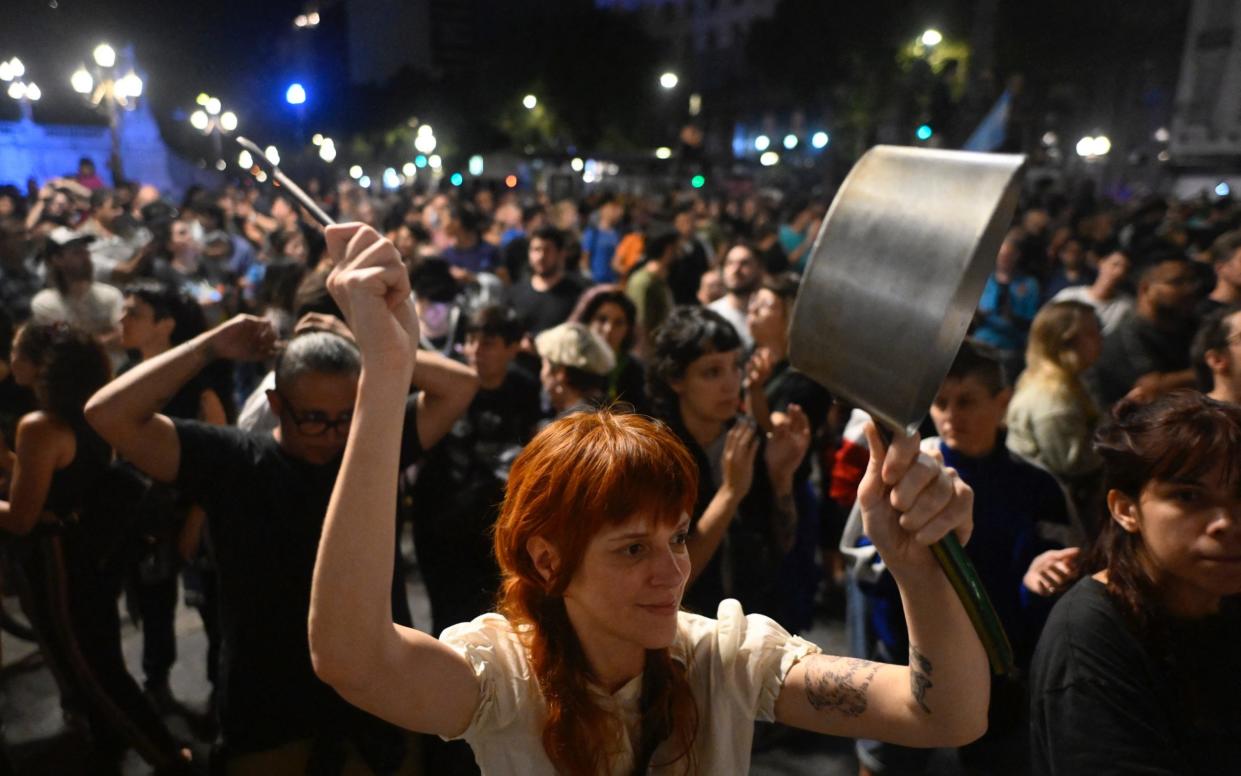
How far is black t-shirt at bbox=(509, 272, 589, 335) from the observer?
685 cm

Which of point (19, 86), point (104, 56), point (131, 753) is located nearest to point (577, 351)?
point (131, 753)

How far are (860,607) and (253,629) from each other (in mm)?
2255

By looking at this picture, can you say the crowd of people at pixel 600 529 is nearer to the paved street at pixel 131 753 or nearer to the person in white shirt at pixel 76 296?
the person in white shirt at pixel 76 296

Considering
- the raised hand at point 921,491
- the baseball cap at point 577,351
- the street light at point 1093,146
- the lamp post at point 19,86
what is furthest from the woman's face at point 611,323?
the street light at point 1093,146

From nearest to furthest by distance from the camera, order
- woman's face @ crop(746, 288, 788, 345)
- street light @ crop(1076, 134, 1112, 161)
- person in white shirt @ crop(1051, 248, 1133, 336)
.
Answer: woman's face @ crop(746, 288, 788, 345) < person in white shirt @ crop(1051, 248, 1133, 336) < street light @ crop(1076, 134, 1112, 161)

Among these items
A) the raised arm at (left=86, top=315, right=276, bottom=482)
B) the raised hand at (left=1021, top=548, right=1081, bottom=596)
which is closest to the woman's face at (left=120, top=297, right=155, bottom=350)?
the raised arm at (left=86, top=315, right=276, bottom=482)

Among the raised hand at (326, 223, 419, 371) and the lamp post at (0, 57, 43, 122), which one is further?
the lamp post at (0, 57, 43, 122)

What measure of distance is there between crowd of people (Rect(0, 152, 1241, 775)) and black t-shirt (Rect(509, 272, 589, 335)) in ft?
1.76

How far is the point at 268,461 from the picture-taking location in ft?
8.83

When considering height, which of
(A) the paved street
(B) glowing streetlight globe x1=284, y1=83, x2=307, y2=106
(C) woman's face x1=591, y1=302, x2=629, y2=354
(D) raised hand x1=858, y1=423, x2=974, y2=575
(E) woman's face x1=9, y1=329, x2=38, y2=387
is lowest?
(A) the paved street

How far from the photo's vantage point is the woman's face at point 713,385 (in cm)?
349

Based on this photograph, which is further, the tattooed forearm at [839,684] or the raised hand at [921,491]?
the tattooed forearm at [839,684]

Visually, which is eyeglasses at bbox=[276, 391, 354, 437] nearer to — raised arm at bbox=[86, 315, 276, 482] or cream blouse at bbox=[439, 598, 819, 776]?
raised arm at bbox=[86, 315, 276, 482]

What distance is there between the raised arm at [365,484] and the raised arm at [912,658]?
2.25ft
